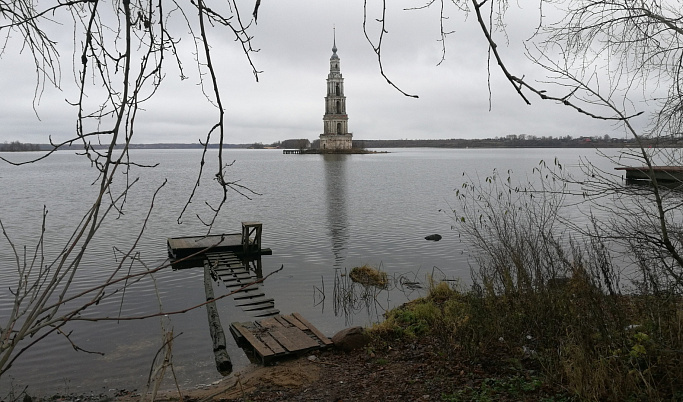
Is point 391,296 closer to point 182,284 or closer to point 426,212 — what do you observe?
point 182,284

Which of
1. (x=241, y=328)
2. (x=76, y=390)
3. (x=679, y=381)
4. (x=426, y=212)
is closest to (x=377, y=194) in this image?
(x=426, y=212)

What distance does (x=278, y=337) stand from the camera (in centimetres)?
1025

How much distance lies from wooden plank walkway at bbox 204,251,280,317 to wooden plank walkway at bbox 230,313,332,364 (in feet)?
2.80

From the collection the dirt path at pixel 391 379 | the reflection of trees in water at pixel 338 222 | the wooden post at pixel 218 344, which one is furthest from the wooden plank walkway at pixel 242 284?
the reflection of trees in water at pixel 338 222

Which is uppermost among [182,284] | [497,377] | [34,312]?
[34,312]

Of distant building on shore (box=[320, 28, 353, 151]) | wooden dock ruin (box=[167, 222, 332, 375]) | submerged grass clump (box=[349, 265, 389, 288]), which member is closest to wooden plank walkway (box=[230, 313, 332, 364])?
wooden dock ruin (box=[167, 222, 332, 375])

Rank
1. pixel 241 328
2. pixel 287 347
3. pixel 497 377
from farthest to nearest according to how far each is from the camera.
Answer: pixel 241 328 → pixel 287 347 → pixel 497 377

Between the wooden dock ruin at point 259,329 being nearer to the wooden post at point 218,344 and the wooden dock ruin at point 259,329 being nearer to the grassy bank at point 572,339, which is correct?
the wooden post at point 218,344

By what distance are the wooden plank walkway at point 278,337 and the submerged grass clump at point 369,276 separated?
4133 millimetres

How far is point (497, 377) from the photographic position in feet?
23.4

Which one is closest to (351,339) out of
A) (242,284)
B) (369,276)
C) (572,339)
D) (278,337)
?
(278,337)

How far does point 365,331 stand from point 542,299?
11.3ft

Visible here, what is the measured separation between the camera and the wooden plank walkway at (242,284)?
12688mm

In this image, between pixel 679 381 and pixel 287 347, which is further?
pixel 287 347
